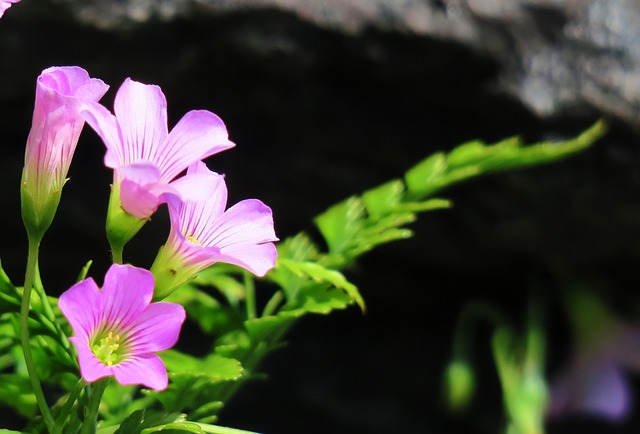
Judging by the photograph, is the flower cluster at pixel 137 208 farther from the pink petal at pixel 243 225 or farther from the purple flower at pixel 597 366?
the purple flower at pixel 597 366

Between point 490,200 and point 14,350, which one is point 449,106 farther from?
point 14,350

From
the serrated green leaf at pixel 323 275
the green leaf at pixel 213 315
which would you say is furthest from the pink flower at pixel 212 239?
the green leaf at pixel 213 315

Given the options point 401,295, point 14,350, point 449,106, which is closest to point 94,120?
point 14,350

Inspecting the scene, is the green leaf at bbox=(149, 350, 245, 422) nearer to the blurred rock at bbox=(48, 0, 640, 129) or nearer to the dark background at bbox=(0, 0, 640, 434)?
the dark background at bbox=(0, 0, 640, 434)

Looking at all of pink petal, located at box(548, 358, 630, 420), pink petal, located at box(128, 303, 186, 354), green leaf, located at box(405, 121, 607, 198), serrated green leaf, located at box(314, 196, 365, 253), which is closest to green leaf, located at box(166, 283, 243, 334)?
serrated green leaf, located at box(314, 196, 365, 253)

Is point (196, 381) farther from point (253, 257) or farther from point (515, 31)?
point (515, 31)

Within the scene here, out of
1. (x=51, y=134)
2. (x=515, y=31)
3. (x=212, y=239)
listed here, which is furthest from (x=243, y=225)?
(x=515, y=31)
